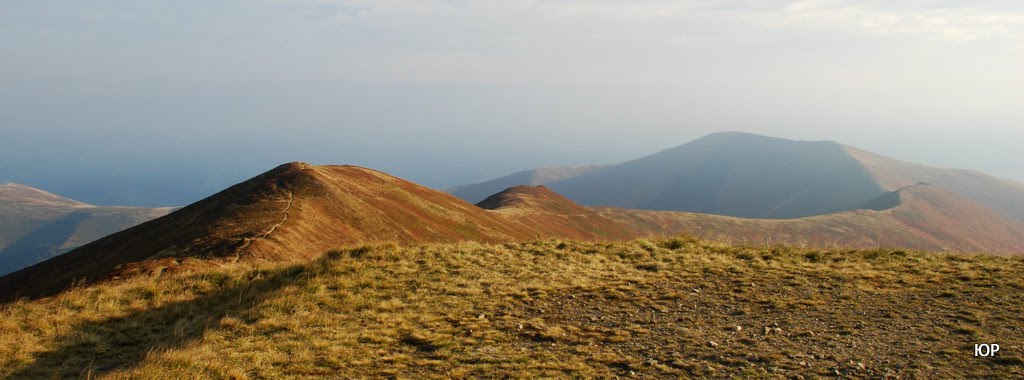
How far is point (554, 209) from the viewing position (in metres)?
75.9

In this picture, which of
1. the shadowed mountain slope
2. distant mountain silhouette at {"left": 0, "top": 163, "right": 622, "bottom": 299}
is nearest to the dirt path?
distant mountain silhouette at {"left": 0, "top": 163, "right": 622, "bottom": 299}

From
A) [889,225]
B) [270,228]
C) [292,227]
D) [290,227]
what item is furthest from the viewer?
[889,225]

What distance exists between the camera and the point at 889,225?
412ft

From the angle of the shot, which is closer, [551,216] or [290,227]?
[290,227]

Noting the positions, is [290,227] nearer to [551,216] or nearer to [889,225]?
[551,216]

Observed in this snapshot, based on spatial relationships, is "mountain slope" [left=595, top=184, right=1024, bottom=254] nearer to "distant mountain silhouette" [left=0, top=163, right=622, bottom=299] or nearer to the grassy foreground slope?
"distant mountain silhouette" [left=0, top=163, right=622, bottom=299]

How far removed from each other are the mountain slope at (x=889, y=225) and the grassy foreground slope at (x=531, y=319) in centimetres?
6218

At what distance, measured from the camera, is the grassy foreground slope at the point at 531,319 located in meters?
8.62

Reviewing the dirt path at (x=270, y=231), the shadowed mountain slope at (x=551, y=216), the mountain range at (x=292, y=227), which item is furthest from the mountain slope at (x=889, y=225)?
the dirt path at (x=270, y=231)

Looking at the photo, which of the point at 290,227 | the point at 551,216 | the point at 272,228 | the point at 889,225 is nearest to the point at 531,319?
the point at 272,228

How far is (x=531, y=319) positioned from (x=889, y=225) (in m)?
141

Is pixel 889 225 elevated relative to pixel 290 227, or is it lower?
lower

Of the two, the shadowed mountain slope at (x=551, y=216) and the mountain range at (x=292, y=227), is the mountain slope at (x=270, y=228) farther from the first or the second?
the shadowed mountain slope at (x=551, y=216)

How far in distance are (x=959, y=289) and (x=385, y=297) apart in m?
12.6
